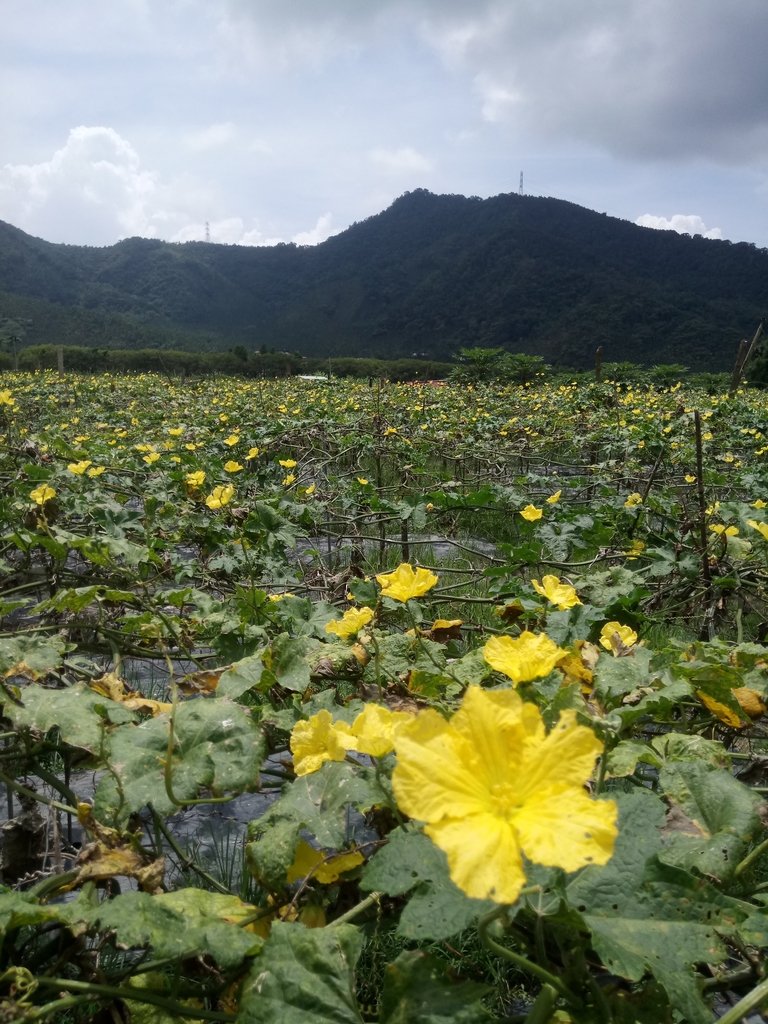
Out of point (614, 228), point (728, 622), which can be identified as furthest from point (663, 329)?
point (728, 622)

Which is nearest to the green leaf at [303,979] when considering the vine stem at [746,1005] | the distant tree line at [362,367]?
the vine stem at [746,1005]

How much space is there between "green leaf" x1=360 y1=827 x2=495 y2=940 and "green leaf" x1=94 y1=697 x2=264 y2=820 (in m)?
0.28

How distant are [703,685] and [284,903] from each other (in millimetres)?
828

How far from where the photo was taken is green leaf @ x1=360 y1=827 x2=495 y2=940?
65cm

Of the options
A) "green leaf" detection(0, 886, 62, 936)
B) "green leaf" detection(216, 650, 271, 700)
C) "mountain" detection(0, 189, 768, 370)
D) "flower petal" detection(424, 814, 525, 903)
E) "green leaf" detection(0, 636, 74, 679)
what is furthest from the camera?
"mountain" detection(0, 189, 768, 370)

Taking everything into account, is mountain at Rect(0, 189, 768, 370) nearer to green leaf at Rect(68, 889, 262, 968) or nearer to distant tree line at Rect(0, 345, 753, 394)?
distant tree line at Rect(0, 345, 753, 394)

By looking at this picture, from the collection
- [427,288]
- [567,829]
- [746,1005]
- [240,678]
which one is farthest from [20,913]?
[427,288]

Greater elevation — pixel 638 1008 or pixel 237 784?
pixel 237 784

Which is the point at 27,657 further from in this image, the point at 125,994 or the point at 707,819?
the point at 707,819

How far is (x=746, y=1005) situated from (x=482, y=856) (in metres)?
0.37

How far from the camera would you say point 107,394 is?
10867 millimetres

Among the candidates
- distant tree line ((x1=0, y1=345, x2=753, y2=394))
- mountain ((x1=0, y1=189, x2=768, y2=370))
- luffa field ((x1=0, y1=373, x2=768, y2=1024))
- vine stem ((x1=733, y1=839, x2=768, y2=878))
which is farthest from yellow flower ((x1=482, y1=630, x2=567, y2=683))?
mountain ((x1=0, y1=189, x2=768, y2=370))

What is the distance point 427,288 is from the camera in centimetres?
7844

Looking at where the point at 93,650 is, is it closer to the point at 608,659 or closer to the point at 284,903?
the point at 284,903
